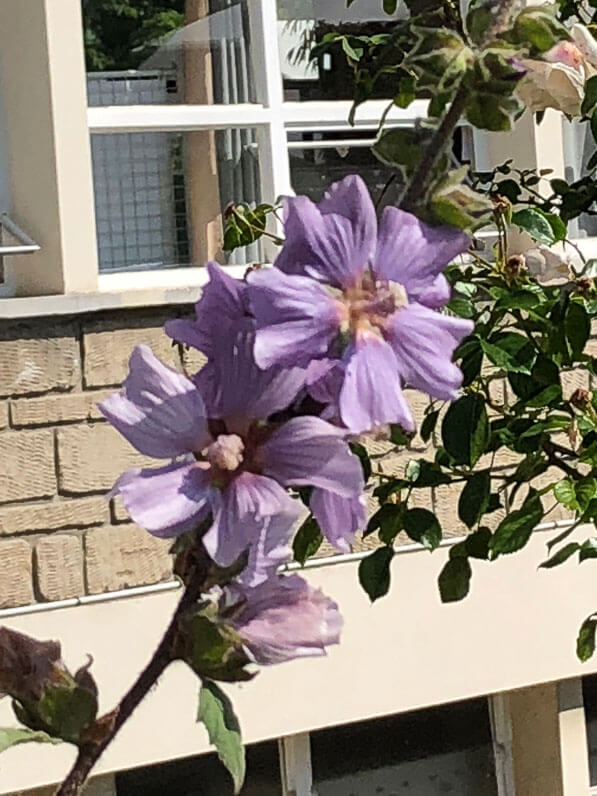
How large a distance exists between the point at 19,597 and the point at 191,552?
2.10 metres

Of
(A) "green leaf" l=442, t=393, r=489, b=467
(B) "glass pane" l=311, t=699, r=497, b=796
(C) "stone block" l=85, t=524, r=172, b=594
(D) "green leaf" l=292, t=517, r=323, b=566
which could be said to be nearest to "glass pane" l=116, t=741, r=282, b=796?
(B) "glass pane" l=311, t=699, r=497, b=796

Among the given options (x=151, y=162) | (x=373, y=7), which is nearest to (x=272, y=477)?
(x=151, y=162)

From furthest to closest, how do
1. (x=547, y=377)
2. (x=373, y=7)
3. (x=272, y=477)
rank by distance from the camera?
(x=373, y=7)
(x=547, y=377)
(x=272, y=477)

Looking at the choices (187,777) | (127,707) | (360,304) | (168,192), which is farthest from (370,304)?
(187,777)

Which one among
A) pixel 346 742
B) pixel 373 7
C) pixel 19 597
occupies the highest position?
pixel 373 7

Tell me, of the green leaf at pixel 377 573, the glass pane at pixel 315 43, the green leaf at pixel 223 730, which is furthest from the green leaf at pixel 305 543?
the glass pane at pixel 315 43

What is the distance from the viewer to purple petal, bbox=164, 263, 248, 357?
1.35 ft

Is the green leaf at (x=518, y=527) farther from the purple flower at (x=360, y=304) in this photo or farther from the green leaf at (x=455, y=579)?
the purple flower at (x=360, y=304)

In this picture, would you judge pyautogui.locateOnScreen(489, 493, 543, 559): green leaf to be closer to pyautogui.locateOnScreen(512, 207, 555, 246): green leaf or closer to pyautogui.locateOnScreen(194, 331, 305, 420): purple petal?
pyautogui.locateOnScreen(512, 207, 555, 246): green leaf

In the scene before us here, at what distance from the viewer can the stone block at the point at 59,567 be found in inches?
96.6

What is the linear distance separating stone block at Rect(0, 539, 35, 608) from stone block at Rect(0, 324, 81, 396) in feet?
0.85

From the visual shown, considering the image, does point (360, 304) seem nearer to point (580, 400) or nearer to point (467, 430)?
point (467, 430)

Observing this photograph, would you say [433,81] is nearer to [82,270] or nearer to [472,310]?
[472,310]

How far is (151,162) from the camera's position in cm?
276
